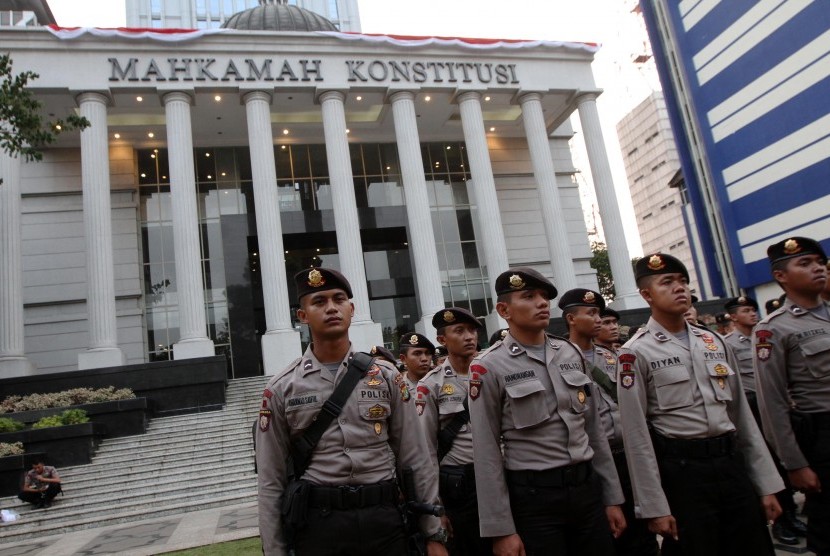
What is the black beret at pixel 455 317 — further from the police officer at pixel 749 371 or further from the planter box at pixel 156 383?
the planter box at pixel 156 383

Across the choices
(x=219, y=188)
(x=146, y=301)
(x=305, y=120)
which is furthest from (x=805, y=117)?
(x=146, y=301)

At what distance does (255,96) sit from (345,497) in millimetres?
22069

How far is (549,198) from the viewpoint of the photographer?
24.6 meters

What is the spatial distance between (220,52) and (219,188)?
6.35 meters

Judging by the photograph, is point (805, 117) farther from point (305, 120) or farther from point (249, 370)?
point (249, 370)

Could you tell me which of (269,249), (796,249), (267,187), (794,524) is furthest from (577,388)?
(267,187)

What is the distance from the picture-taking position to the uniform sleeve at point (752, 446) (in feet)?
11.0

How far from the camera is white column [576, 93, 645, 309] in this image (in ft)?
79.5

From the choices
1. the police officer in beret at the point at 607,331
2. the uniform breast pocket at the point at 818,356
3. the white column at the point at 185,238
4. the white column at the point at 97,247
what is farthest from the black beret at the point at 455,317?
the white column at the point at 97,247

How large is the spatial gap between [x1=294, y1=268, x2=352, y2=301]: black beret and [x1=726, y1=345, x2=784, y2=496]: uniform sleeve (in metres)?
2.48

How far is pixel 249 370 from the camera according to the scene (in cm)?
2483

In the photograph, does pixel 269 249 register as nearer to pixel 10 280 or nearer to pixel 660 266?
pixel 10 280

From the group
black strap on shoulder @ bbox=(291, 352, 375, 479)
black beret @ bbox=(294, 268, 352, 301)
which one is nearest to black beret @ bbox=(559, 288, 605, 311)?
black beret @ bbox=(294, 268, 352, 301)

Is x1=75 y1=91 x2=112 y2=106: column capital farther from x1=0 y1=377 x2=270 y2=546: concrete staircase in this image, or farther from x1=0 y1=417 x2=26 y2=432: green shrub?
x1=0 y1=417 x2=26 y2=432: green shrub
